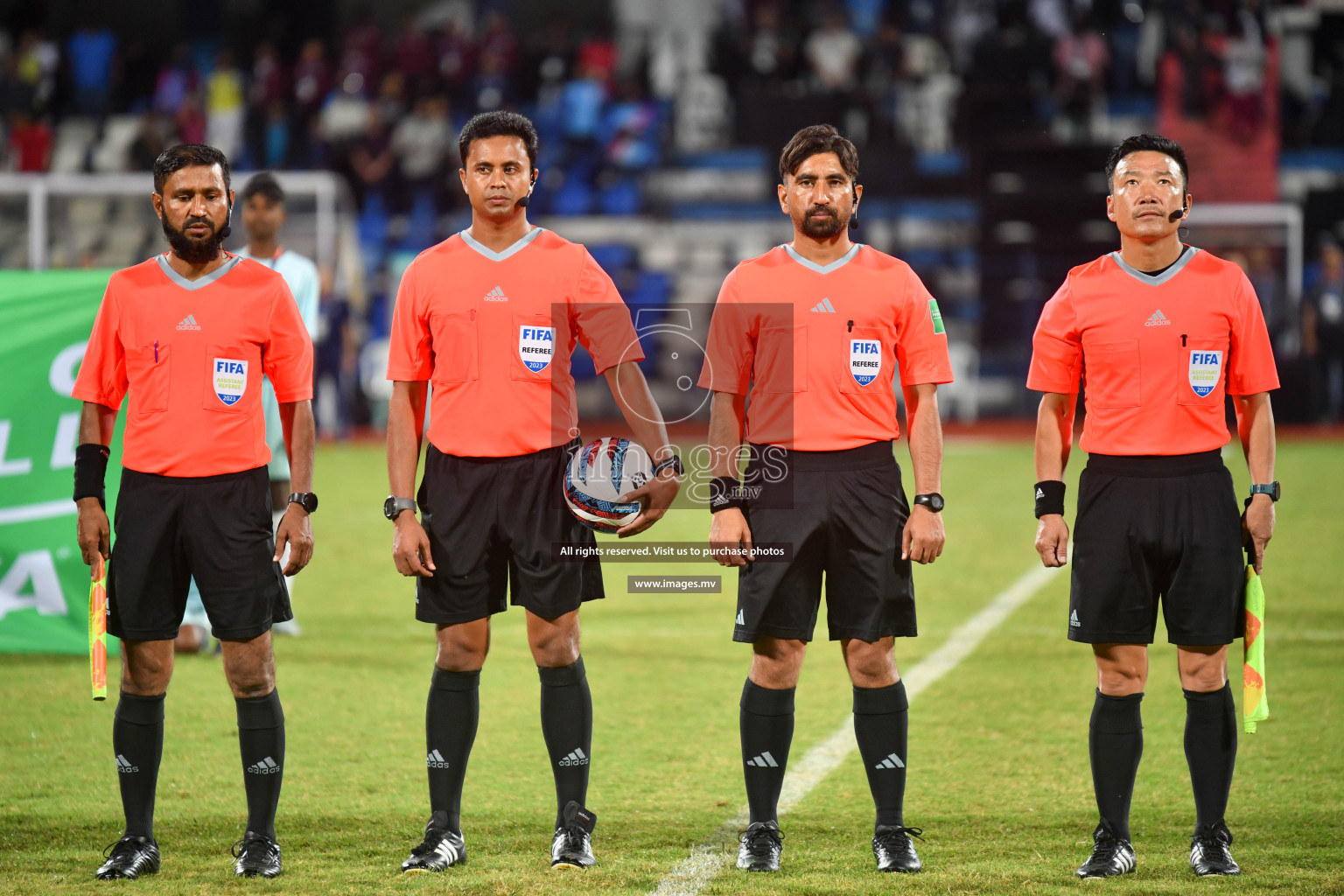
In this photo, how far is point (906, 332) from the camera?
401 centimetres

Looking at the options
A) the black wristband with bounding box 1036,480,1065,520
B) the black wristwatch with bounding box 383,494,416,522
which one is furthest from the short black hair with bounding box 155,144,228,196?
the black wristband with bounding box 1036,480,1065,520

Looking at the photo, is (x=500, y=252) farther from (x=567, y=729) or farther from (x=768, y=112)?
(x=768, y=112)

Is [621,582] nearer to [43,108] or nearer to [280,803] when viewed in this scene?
[280,803]

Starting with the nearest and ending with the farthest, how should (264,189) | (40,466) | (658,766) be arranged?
1. (658,766)
2. (264,189)
3. (40,466)

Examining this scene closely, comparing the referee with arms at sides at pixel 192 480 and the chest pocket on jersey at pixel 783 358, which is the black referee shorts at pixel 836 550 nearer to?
the chest pocket on jersey at pixel 783 358

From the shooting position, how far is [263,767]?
13.1 ft

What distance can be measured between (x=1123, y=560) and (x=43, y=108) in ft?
65.1

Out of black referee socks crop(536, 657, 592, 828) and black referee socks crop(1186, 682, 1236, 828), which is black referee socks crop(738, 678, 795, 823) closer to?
black referee socks crop(536, 657, 592, 828)

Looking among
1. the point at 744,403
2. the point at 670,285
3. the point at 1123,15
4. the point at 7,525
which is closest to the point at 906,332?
the point at 744,403

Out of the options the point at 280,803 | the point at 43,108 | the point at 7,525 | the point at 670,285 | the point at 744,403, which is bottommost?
the point at 280,803

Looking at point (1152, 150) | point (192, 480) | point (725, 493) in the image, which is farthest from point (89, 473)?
point (1152, 150)

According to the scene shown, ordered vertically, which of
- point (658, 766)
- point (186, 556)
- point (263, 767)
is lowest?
point (658, 766)

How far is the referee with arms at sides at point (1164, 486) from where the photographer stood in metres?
3.91

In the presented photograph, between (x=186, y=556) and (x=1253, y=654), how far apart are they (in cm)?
276
